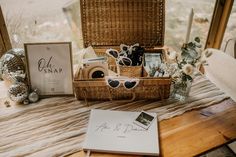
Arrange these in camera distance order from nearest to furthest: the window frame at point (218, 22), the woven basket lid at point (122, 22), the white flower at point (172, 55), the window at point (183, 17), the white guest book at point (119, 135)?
1. the white guest book at point (119, 135)
2. the white flower at point (172, 55)
3. the woven basket lid at point (122, 22)
4. the window frame at point (218, 22)
5. the window at point (183, 17)

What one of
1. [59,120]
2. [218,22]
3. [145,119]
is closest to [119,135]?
[145,119]

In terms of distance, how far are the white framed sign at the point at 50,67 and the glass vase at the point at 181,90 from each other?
1.63 feet

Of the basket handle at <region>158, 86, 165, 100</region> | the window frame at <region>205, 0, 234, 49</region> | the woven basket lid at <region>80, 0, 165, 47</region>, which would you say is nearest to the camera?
the basket handle at <region>158, 86, 165, 100</region>

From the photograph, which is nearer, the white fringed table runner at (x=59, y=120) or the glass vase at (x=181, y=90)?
the white fringed table runner at (x=59, y=120)

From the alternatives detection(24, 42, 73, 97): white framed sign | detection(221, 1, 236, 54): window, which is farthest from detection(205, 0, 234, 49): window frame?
detection(24, 42, 73, 97): white framed sign

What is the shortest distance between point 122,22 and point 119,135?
71 centimetres

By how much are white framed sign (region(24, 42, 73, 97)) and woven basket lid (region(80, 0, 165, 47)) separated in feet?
1.09

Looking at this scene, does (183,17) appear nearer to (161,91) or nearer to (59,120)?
(161,91)

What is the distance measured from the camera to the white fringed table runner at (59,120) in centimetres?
100

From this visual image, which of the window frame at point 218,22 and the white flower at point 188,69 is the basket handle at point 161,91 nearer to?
the white flower at point 188,69

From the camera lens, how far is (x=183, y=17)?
2328 mm

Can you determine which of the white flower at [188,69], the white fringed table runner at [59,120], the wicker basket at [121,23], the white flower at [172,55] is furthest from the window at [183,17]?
the white flower at [188,69]

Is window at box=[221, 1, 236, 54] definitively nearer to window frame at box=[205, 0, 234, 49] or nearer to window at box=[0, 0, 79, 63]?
window frame at box=[205, 0, 234, 49]

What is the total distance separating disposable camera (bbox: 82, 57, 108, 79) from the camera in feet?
4.03
